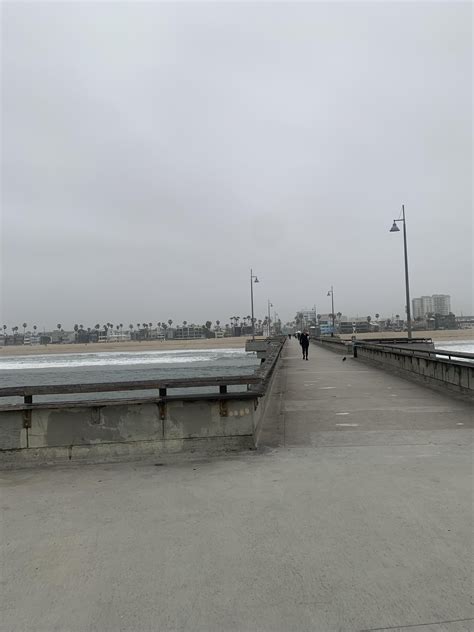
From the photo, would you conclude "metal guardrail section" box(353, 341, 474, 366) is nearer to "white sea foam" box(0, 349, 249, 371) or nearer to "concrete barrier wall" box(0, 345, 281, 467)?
"concrete barrier wall" box(0, 345, 281, 467)

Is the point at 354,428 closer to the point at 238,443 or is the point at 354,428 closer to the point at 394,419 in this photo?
the point at 394,419

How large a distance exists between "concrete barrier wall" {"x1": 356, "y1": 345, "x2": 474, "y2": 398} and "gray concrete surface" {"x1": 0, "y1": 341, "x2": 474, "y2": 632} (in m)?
5.02

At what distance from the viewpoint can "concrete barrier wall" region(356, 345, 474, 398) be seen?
1144 cm

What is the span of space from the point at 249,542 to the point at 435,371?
11386mm

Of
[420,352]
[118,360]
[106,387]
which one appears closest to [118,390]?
[106,387]

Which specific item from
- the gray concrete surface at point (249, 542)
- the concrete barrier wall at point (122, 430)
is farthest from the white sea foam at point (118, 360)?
the gray concrete surface at point (249, 542)

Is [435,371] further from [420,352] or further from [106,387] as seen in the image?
[106,387]

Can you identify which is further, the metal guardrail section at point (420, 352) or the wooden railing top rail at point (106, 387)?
the metal guardrail section at point (420, 352)

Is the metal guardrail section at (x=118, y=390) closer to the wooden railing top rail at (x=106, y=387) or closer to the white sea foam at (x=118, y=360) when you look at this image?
the wooden railing top rail at (x=106, y=387)

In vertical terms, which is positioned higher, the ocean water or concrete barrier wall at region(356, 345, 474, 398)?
concrete barrier wall at region(356, 345, 474, 398)

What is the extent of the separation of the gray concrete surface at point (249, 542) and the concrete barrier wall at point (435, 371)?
5023 mm

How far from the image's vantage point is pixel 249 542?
154 inches

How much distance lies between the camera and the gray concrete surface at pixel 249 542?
9.77 feet

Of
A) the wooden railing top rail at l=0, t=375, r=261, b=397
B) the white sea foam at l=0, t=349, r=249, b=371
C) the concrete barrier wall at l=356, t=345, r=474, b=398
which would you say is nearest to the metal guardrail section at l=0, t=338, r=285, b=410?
the wooden railing top rail at l=0, t=375, r=261, b=397
